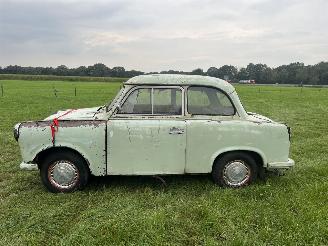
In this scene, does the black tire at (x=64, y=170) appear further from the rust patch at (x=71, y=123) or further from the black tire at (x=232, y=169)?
the black tire at (x=232, y=169)

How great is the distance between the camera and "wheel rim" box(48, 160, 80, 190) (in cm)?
581

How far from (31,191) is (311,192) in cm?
437

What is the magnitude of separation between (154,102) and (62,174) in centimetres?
181

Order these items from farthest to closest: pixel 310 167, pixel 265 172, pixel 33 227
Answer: pixel 310 167 < pixel 265 172 < pixel 33 227

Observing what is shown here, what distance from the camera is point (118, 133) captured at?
5.65 metres

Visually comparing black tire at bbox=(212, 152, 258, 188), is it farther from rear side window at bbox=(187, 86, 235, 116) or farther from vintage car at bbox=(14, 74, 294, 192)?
rear side window at bbox=(187, 86, 235, 116)

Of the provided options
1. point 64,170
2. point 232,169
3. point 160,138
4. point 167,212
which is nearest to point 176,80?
point 160,138

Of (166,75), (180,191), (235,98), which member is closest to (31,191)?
(180,191)

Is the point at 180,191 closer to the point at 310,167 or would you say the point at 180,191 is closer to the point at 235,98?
the point at 235,98

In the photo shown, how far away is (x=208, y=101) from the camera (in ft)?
19.6

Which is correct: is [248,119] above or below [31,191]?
above

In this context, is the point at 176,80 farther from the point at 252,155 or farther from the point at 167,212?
the point at 167,212

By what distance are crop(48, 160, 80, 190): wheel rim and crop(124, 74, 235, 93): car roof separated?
1.58 metres

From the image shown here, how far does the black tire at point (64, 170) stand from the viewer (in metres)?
5.78
